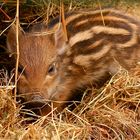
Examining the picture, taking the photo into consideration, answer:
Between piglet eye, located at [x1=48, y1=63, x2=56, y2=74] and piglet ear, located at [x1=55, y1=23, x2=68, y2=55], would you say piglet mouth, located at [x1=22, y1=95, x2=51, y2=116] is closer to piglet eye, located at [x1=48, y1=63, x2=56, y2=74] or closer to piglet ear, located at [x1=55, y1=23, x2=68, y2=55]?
piglet eye, located at [x1=48, y1=63, x2=56, y2=74]

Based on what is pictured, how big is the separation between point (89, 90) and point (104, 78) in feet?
0.66

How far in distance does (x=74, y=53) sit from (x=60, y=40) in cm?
15

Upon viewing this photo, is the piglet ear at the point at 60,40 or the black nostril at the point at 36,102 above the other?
the piglet ear at the point at 60,40

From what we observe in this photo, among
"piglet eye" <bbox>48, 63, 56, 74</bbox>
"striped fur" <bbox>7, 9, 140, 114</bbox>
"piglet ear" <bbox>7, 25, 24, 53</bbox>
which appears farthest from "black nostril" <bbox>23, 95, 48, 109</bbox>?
"piglet ear" <bbox>7, 25, 24, 53</bbox>

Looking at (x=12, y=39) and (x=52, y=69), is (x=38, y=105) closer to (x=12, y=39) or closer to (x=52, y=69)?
(x=52, y=69)

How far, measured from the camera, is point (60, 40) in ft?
12.3

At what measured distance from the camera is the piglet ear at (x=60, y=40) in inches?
147

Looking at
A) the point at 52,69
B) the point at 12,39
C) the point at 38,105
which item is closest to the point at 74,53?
the point at 52,69

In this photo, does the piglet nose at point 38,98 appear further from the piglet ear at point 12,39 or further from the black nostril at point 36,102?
the piglet ear at point 12,39

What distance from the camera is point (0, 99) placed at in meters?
3.44

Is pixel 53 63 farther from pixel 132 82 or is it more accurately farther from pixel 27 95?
pixel 132 82

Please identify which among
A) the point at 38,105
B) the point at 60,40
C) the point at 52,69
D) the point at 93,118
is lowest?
the point at 93,118

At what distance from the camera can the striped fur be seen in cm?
349

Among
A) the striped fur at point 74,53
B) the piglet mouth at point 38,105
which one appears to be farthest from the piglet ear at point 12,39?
the piglet mouth at point 38,105
